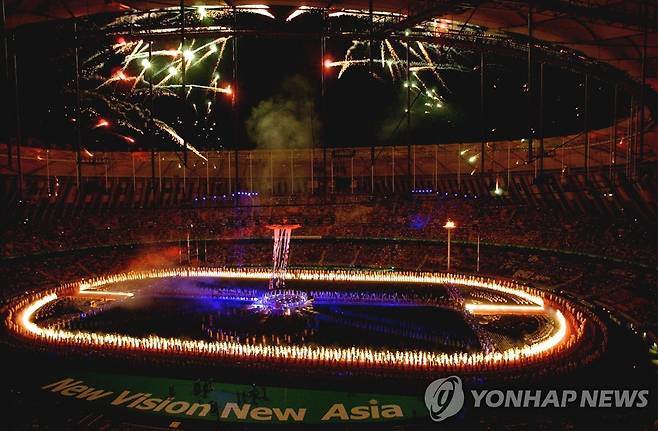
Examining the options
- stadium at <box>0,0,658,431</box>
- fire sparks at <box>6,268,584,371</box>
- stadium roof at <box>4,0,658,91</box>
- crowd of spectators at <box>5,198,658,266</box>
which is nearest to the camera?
stadium roof at <box>4,0,658,91</box>

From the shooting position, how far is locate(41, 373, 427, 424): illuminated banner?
1198cm

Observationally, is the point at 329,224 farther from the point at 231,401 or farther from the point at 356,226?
the point at 231,401

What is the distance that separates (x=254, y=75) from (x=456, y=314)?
704 inches

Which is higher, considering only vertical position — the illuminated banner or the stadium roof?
the stadium roof

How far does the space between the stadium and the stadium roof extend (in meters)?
0.10

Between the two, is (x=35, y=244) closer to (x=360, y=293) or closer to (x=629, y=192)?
(x=360, y=293)

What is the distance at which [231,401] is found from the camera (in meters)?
12.8

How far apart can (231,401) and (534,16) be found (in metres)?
13.6

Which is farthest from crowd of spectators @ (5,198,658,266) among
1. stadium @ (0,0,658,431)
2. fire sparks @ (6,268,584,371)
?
fire sparks @ (6,268,584,371)

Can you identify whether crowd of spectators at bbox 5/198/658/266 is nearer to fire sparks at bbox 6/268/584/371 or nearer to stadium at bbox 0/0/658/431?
stadium at bbox 0/0/658/431

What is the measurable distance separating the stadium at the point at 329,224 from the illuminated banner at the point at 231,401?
84 millimetres

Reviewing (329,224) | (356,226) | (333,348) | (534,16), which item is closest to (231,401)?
(333,348)

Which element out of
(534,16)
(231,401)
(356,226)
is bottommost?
(231,401)

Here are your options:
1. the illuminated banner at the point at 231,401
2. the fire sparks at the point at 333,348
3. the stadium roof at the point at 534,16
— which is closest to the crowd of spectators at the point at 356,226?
the fire sparks at the point at 333,348
